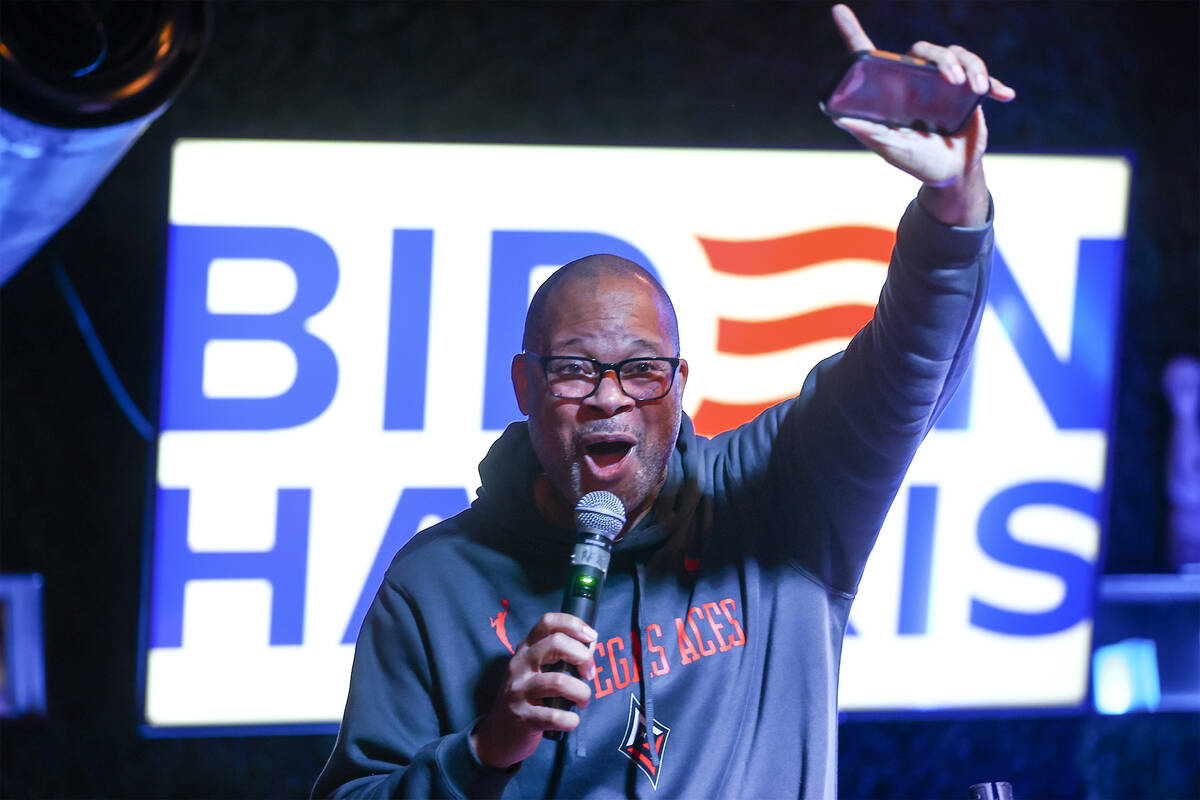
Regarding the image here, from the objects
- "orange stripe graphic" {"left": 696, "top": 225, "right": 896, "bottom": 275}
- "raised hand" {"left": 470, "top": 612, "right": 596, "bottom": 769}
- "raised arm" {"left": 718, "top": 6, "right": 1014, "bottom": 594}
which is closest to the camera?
"raised hand" {"left": 470, "top": 612, "right": 596, "bottom": 769}

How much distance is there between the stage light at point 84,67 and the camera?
60.4 inches

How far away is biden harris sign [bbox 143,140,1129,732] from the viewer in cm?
249

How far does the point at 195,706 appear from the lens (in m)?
2.50

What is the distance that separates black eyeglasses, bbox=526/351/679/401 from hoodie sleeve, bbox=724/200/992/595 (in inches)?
7.1

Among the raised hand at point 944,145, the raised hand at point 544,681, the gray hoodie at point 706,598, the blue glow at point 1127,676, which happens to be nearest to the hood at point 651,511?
the gray hoodie at point 706,598

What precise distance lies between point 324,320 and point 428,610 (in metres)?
1.38

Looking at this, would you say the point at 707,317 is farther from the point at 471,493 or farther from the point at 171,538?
the point at 171,538

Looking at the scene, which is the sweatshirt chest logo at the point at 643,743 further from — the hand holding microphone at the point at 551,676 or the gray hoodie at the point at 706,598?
the hand holding microphone at the point at 551,676


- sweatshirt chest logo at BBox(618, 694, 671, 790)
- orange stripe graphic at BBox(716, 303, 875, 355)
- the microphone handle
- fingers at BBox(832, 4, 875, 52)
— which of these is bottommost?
sweatshirt chest logo at BBox(618, 694, 671, 790)

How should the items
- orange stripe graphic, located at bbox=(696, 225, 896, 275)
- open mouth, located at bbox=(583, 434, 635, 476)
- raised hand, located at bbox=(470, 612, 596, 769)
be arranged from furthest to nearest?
orange stripe graphic, located at bbox=(696, 225, 896, 275) → open mouth, located at bbox=(583, 434, 635, 476) → raised hand, located at bbox=(470, 612, 596, 769)

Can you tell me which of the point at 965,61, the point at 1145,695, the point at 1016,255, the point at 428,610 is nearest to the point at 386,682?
the point at 428,610

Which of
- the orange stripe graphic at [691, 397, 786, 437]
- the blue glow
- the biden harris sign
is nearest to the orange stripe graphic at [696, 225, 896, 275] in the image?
the biden harris sign

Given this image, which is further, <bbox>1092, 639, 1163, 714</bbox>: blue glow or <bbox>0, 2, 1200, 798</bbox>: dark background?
<bbox>1092, 639, 1163, 714</bbox>: blue glow

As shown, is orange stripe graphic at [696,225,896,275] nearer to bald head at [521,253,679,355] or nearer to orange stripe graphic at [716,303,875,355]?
orange stripe graphic at [716,303,875,355]
